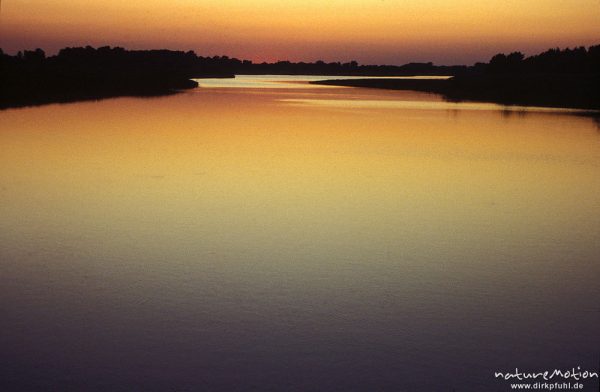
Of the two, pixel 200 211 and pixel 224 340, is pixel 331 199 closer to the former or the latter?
pixel 200 211

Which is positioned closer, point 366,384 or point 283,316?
point 366,384

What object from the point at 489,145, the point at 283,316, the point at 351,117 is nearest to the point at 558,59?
the point at 351,117

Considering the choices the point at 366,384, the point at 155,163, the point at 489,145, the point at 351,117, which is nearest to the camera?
the point at 366,384

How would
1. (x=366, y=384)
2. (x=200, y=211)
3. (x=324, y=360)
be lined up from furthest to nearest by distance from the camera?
(x=200, y=211) → (x=324, y=360) → (x=366, y=384)

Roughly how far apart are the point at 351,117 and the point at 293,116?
9.69ft

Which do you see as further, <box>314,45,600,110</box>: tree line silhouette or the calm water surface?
<box>314,45,600,110</box>: tree line silhouette

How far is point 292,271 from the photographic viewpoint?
28.2ft

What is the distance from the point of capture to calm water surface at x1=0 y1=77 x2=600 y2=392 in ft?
19.9

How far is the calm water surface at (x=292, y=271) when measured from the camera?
6059 millimetres

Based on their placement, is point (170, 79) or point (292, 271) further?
point (170, 79)

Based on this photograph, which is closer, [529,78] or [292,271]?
[292,271]

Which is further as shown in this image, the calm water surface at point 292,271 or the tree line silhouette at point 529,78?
the tree line silhouette at point 529,78

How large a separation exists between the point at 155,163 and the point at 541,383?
13.6 m

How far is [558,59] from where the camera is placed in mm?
110125
